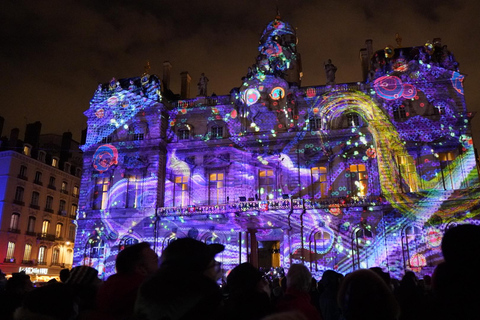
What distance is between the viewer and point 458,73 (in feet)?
87.6

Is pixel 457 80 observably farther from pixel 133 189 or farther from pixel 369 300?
pixel 369 300

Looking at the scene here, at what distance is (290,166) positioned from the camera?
2762 centimetres

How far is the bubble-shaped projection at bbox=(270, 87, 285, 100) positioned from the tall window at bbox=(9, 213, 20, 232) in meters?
25.4

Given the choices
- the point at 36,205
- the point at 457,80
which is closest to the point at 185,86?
the point at 36,205

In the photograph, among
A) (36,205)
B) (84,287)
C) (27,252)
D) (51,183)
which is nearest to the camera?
(84,287)

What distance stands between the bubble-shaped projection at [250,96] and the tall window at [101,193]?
1196 centimetres

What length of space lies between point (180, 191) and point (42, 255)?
1858 centimetres

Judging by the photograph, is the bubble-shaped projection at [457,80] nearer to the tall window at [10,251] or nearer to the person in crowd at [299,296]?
the person in crowd at [299,296]

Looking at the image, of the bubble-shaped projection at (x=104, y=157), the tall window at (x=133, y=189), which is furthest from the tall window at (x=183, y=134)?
the bubble-shaped projection at (x=104, y=157)

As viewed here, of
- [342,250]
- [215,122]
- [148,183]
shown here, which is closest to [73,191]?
[148,183]

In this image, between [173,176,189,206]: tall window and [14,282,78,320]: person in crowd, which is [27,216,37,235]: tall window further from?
[14,282,78,320]: person in crowd

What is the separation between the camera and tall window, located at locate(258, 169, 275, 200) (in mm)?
27609

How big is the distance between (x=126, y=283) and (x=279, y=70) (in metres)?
28.1

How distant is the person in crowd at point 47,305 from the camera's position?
11.3ft
